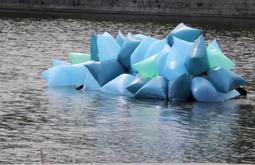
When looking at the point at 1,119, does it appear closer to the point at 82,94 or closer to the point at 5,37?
the point at 82,94

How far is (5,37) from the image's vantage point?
118 feet

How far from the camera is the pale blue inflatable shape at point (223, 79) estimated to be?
700 inches

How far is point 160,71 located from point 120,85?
39.2 inches

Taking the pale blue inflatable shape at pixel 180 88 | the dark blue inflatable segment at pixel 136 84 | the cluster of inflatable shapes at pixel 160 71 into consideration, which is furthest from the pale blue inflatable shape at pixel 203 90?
the dark blue inflatable segment at pixel 136 84

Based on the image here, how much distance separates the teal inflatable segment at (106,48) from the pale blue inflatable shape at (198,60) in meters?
2.30

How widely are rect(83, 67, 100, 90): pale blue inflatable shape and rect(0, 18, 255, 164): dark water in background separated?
46 cm

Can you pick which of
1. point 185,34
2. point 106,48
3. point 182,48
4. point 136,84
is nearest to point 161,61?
point 182,48

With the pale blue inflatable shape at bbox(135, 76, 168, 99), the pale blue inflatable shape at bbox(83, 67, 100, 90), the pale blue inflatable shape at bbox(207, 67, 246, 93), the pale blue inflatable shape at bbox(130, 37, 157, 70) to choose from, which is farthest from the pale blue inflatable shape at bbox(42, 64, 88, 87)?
the pale blue inflatable shape at bbox(207, 67, 246, 93)

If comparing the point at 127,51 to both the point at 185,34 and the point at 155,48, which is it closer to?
the point at 155,48

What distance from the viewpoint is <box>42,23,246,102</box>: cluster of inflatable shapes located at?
703 inches

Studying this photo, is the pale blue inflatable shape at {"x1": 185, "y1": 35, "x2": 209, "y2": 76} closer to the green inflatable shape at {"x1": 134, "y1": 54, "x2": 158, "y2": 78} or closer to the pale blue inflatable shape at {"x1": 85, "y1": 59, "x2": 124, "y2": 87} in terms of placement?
the green inflatable shape at {"x1": 134, "y1": 54, "x2": 158, "y2": 78}

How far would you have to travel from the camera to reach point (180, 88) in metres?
17.8

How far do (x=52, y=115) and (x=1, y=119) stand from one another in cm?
112

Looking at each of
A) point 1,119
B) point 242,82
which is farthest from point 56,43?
point 1,119
